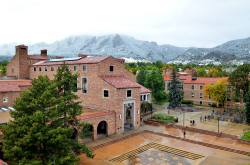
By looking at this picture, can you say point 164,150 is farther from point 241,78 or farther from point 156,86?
point 241,78

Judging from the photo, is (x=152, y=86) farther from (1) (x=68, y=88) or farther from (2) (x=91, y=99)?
(1) (x=68, y=88)

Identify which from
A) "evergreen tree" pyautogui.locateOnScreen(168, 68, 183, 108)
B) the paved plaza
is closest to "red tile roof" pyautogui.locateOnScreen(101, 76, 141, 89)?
the paved plaza

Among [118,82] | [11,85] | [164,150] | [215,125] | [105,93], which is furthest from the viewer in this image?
[215,125]

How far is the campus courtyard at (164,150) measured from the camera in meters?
27.9

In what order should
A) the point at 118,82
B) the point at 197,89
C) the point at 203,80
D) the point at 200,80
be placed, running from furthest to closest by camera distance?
the point at 200,80, the point at 203,80, the point at 197,89, the point at 118,82

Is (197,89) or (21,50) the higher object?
(21,50)

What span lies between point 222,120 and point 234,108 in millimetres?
12387

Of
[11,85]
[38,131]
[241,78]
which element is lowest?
[38,131]

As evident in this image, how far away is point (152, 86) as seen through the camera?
2339 inches

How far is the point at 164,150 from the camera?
104 feet

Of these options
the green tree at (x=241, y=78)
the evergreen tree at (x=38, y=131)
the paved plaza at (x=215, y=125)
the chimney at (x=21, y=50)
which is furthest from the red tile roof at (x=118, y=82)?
the green tree at (x=241, y=78)

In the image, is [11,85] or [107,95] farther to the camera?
[11,85]

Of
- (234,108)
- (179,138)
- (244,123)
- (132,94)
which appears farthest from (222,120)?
(132,94)

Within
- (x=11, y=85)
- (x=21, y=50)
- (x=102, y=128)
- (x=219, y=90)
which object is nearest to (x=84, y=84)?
(x=102, y=128)
